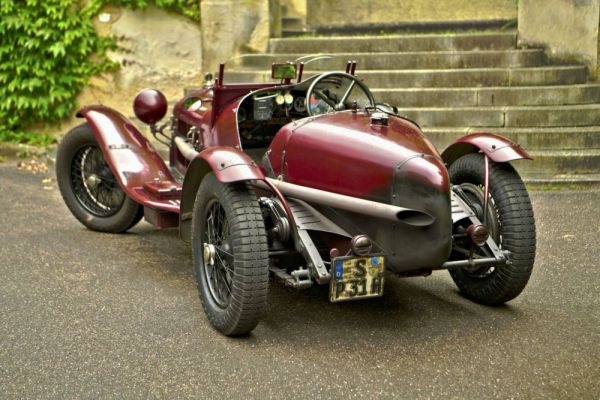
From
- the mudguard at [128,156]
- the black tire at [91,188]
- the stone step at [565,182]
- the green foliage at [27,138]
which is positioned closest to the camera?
the mudguard at [128,156]

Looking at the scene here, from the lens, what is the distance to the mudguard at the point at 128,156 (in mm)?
5375

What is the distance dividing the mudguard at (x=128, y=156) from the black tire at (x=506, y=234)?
2032mm

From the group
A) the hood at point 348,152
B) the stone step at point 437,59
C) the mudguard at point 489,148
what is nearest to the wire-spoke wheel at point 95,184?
the hood at point 348,152

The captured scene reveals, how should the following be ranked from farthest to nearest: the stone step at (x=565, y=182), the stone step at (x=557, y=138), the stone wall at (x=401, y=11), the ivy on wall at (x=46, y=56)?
the stone wall at (x=401, y=11)
the ivy on wall at (x=46, y=56)
the stone step at (x=557, y=138)
the stone step at (x=565, y=182)

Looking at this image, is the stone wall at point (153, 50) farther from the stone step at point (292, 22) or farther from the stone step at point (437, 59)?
the stone step at point (292, 22)

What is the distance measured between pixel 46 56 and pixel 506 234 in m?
6.72

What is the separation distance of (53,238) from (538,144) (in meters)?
4.60

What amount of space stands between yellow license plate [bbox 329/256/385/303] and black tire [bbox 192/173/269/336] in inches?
13.7

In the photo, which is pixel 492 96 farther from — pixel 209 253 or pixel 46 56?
pixel 46 56

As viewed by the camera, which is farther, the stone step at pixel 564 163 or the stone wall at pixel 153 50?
the stone wall at pixel 153 50

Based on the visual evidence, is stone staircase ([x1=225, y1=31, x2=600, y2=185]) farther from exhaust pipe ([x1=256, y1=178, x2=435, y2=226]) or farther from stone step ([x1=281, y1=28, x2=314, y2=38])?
exhaust pipe ([x1=256, y1=178, x2=435, y2=226])

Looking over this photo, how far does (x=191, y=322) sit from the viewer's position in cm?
418

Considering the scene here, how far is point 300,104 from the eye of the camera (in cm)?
504

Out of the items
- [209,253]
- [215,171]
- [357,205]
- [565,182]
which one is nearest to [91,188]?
[209,253]
